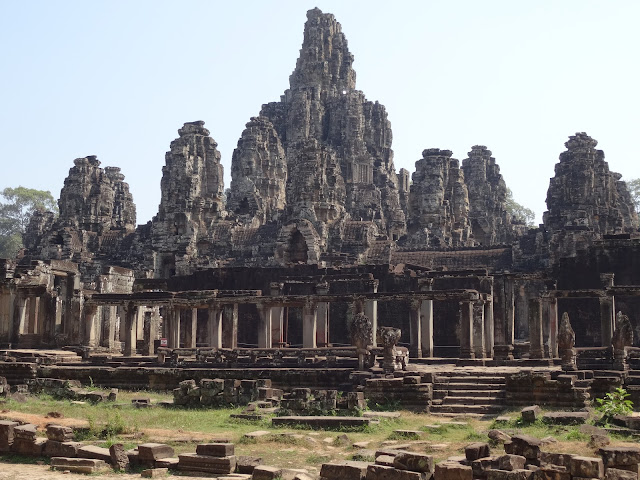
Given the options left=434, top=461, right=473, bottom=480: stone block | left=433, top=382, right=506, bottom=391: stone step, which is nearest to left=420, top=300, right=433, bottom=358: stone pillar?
left=433, top=382, right=506, bottom=391: stone step

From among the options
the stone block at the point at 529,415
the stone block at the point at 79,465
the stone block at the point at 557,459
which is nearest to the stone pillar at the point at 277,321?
the stone block at the point at 529,415

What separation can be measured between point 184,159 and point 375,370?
34.4 meters

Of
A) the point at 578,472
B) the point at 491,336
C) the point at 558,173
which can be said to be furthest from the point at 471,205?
the point at 578,472

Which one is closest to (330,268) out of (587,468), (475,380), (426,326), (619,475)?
(426,326)

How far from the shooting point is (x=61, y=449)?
13.5 m

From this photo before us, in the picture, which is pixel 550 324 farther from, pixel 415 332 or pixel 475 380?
pixel 475 380

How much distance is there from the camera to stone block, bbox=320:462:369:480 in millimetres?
11609

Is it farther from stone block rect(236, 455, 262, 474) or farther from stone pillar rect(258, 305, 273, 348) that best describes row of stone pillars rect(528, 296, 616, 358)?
stone block rect(236, 455, 262, 474)

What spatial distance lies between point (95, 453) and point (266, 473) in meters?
2.91

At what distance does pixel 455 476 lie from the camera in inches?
440

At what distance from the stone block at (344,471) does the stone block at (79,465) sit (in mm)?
3261

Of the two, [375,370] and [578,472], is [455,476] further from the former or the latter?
[375,370]

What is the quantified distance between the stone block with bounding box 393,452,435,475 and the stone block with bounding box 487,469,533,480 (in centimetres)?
78

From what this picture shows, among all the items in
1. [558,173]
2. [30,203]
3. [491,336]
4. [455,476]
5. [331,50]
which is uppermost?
[331,50]
